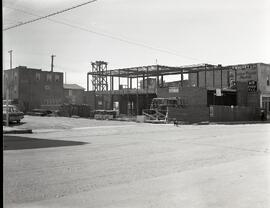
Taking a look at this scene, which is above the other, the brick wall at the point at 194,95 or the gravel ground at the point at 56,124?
the brick wall at the point at 194,95

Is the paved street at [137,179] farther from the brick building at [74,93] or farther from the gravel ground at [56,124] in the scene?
the brick building at [74,93]

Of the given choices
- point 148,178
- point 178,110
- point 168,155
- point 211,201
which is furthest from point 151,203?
point 178,110

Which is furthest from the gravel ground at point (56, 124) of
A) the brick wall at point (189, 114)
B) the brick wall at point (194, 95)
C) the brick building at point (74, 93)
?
the brick building at point (74, 93)

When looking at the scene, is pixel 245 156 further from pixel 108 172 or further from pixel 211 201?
pixel 211 201

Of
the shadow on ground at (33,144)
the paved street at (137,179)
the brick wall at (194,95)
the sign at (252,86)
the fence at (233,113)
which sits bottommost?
the shadow on ground at (33,144)

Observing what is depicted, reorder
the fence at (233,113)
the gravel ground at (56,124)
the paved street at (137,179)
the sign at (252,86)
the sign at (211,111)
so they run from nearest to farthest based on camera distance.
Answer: the paved street at (137,179) < the gravel ground at (56,124) < the sign at (211,111) < the fence at (233,113) < the sign at (252,86)

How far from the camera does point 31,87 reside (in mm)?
73938

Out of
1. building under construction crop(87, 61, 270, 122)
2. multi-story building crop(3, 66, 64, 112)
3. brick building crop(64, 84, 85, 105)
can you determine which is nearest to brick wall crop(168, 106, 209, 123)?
building under construction crop(87, 61, 270, 122)

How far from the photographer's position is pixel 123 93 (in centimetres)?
5744

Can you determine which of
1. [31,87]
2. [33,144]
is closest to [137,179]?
[33,144]

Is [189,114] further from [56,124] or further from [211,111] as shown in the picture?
[56,124]

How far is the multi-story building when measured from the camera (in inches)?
2864

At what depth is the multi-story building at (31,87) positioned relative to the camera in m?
72.8

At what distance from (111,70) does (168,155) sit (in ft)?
156
